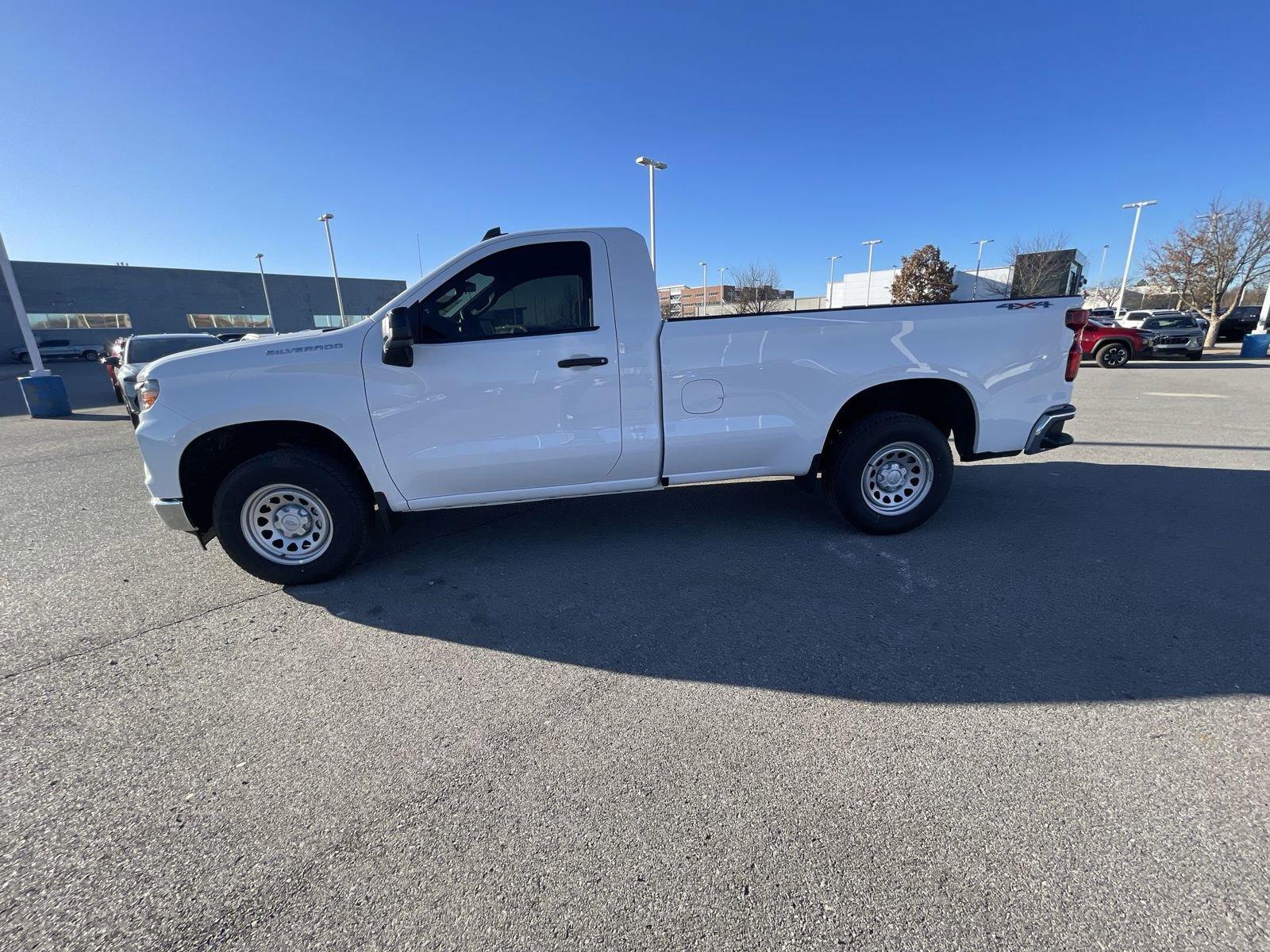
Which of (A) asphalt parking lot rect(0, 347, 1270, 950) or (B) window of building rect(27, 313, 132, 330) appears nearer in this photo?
(A) asphalt parking lot rect(0, 347, 1270, 950)

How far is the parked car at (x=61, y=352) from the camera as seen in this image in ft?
119

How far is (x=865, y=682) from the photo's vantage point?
8.79 feet

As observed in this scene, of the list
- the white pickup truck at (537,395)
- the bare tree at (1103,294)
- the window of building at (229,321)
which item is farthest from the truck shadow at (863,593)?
the bare tree at (1103,294)

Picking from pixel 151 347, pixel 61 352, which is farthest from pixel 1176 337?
pixel 61 352

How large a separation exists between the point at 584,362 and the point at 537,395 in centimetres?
38

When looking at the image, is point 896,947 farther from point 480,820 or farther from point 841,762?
point 480,820

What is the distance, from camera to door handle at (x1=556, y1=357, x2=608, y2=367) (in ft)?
12.1

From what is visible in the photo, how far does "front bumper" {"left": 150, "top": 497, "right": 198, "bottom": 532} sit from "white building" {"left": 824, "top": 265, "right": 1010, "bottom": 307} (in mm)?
46003

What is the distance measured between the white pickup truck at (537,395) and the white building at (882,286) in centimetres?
4360

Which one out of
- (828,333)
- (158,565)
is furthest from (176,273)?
(828,333)

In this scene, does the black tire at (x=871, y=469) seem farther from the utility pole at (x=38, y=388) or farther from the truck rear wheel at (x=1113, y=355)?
the truck rear wheel at (x=1113, y=355)

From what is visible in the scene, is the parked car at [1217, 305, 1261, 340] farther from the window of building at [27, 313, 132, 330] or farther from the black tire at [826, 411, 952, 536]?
the window of building at [27, 313, 132, 330]

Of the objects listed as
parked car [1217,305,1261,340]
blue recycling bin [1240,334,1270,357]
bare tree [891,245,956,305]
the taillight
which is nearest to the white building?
bare tree [891,245,956,305]

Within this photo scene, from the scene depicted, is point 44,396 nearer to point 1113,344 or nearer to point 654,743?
point 654,743
